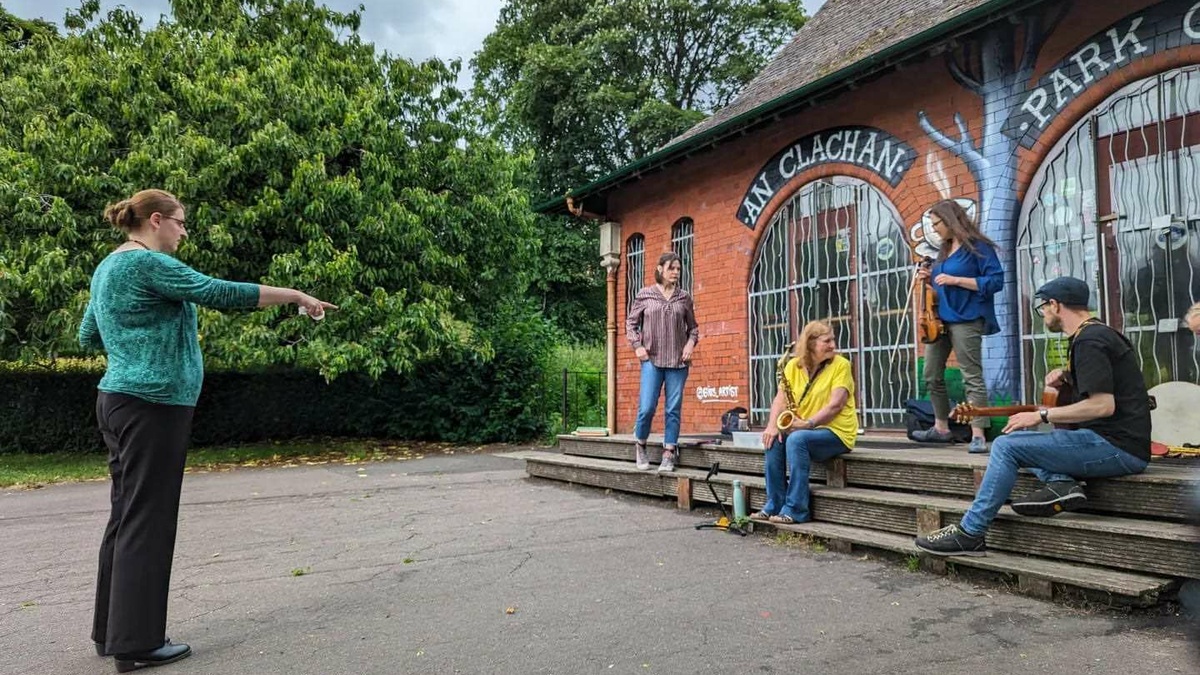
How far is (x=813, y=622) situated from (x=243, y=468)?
1138 centimetres

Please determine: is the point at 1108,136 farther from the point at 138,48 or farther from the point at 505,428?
the point at 138,48

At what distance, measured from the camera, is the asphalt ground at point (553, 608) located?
3211 millimetres

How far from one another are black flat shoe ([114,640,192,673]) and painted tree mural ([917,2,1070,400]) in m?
6.27

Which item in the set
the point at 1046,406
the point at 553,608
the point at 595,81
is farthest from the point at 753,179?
the point at 595,81

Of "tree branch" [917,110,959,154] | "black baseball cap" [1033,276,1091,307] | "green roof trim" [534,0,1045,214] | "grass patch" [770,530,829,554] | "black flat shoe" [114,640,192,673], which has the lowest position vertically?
"black flat shoe" [114,640,192,673]

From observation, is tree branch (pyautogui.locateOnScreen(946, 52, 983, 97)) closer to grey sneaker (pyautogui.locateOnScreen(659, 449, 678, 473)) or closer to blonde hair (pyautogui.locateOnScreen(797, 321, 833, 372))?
blonde hair (pyautogui.locateOnScreen(797, 321, 833, 372))

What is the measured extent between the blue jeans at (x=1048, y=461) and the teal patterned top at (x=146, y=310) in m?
3.74

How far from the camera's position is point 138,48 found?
1303 cm

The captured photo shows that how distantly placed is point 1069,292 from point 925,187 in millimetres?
3613

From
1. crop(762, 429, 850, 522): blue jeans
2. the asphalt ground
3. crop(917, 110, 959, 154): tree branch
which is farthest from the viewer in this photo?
crop(917, 110, 959, 154): tree branch

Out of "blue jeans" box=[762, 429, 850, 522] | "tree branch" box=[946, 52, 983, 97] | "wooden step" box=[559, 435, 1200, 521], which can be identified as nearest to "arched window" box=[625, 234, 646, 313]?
"wooden step" box=[559, 435, 1200, 521]

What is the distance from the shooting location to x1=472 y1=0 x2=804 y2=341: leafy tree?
89.3ft

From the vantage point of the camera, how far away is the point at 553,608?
398cm

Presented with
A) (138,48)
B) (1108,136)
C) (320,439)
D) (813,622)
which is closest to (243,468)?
(320,439)
